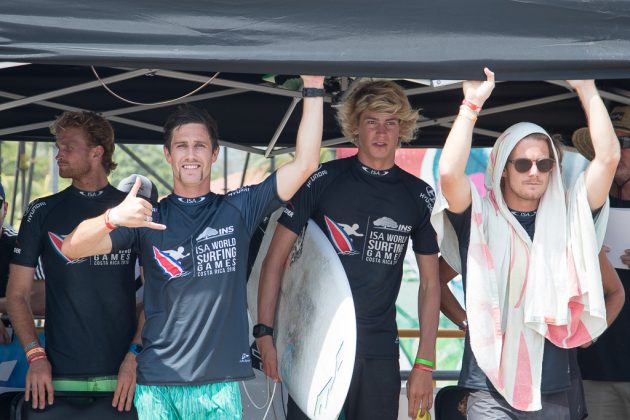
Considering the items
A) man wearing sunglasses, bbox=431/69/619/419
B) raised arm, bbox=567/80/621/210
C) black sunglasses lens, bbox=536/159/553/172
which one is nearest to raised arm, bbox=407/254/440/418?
man wearing sunglasses, bbox=431/69/619/419

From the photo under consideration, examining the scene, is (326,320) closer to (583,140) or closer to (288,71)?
(288,71)

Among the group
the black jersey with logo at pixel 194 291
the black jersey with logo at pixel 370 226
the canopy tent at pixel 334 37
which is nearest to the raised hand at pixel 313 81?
the canopy tent at pixel 334 37

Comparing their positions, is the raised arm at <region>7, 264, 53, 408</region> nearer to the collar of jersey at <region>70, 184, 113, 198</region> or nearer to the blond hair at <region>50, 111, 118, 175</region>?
the collar of jersey at <region>70, 184, 113, 198</region>

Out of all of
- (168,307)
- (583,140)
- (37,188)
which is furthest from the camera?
(37,188)

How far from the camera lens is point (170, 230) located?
319cm

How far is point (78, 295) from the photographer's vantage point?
3.52 meters

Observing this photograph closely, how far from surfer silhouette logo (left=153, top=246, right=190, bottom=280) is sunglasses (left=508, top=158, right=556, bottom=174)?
46.7 inches

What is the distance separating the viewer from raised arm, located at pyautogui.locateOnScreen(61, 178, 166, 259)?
2.93m

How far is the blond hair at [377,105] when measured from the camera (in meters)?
3.69

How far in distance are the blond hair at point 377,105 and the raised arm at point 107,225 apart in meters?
1.08

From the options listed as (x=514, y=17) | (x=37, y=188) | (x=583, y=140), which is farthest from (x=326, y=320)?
(x=37, y=188)

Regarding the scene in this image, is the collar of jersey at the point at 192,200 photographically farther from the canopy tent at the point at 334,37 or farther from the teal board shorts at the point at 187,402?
the teal board shorts at the point at 187,402

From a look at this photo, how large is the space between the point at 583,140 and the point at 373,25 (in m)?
1.59

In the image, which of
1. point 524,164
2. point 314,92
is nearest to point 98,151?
point 314,92
